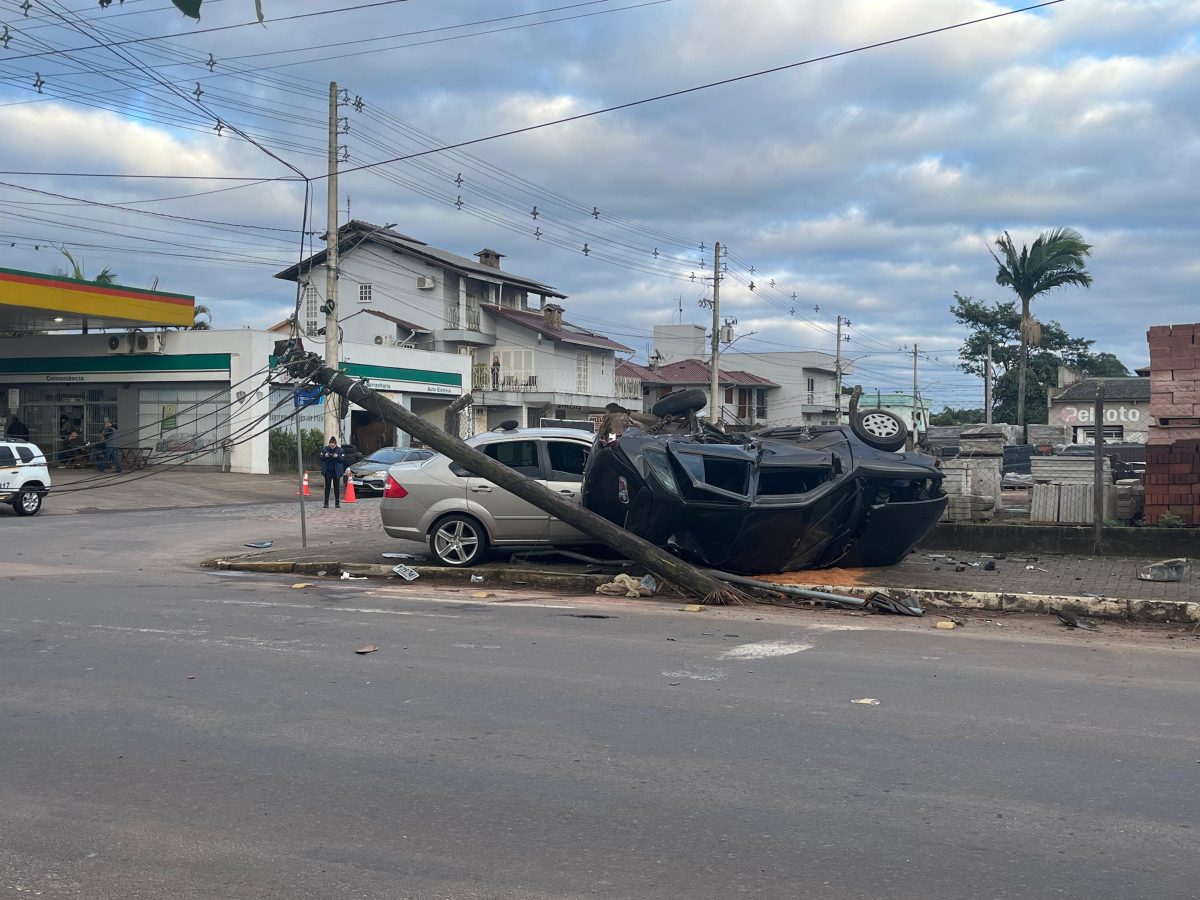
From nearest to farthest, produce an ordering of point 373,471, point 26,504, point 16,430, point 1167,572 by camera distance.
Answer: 1. point 1167,572
2. point 26,504
3. point 373,471
4. point 16,430

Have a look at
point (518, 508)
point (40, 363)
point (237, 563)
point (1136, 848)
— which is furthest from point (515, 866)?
point (40, 363)

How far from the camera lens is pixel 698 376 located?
72.8 m

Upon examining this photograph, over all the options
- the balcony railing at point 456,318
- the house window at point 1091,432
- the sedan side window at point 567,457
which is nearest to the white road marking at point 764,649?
the sedan side window at point 567,457

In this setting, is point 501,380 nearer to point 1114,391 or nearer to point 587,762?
point 1114,391

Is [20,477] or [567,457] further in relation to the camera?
[20,477]

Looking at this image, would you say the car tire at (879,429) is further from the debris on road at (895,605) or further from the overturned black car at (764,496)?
the debris on road at (895,605)

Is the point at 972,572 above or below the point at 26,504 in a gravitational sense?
below

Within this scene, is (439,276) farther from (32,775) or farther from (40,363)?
(32,775)

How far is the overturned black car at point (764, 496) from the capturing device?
11711 mm

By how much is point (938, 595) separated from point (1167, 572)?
2.76m

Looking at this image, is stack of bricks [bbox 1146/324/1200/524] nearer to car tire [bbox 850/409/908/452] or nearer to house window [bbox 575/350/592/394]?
car tire [bbox 850/409/908/452]

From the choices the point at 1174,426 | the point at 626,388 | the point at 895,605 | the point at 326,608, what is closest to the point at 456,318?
the point at 626,388

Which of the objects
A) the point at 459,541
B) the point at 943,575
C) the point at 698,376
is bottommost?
the point at 943,575

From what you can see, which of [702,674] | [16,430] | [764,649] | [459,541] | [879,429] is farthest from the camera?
[16,430]
